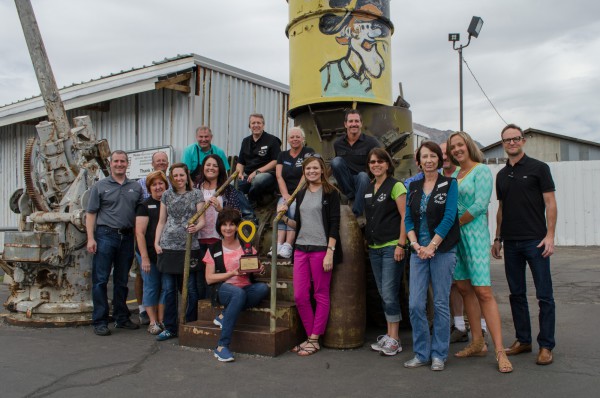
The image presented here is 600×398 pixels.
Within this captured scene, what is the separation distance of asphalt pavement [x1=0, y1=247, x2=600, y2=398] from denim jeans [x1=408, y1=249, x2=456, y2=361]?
0.19 m

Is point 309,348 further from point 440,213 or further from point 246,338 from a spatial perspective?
point 440,213

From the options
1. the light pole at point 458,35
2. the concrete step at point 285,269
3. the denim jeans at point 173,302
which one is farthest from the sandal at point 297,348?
the light pole at point 458,35

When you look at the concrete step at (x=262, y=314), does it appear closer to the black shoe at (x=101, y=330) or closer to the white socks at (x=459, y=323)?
the black shoe at (x=101, y=330)

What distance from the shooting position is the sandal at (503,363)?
4.31 meters

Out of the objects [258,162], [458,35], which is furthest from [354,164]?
[458,35]

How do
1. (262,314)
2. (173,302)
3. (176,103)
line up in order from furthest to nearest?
(176,103), (173,302), (262,314)

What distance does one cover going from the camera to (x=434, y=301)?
4508 mm

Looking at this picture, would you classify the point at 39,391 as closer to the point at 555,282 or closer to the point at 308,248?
the point at 308,248

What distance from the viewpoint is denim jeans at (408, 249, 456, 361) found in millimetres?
4449

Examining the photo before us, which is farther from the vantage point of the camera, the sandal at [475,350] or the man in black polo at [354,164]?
the man in black polo at [354,164]

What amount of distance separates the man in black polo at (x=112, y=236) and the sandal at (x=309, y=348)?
7.42 ft

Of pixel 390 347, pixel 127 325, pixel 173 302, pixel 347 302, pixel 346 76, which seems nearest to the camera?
pixel 390 347

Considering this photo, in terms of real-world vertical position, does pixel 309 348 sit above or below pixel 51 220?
below

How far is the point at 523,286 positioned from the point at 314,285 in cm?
190
